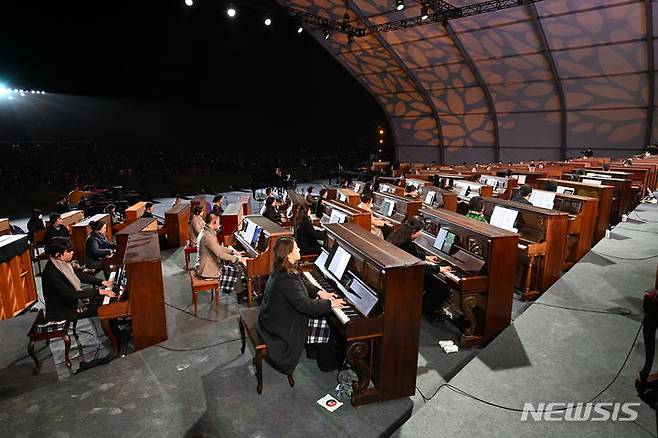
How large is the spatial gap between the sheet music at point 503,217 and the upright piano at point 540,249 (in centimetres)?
27

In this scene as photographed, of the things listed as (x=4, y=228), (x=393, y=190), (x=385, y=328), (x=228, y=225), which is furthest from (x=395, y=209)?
(x=4, y=228)

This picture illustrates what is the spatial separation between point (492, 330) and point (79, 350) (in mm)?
4847

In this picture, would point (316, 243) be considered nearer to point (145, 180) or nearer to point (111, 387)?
point (111, 387)

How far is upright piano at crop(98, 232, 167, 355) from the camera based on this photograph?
4.54 meters

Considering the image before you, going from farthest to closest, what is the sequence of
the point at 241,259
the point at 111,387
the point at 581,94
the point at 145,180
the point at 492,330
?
the point at 145,180 → the point at 581,94 → the point at 241,259 → the point at 492,330 → the point at 111,387

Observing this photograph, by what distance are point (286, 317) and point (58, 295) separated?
8.70 feet

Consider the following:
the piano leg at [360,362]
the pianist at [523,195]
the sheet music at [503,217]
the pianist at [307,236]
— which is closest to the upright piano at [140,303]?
the pianist at [307,236]

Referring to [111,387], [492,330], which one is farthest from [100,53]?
[492,330]

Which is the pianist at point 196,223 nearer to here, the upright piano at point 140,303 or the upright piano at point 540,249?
the upright piano at point 140,303

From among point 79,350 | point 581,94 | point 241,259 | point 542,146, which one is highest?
point 581,94

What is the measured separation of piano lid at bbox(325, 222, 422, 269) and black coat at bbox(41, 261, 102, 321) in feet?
9.41

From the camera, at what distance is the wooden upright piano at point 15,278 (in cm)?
557

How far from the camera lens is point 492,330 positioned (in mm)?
4746

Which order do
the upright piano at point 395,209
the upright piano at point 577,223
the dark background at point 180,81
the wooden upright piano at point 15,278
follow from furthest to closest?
the dark background at point 180,81 < the upright piano at point 395,209 < the upright piano at point 577,223 < the wooden upright piano at point 15,278
